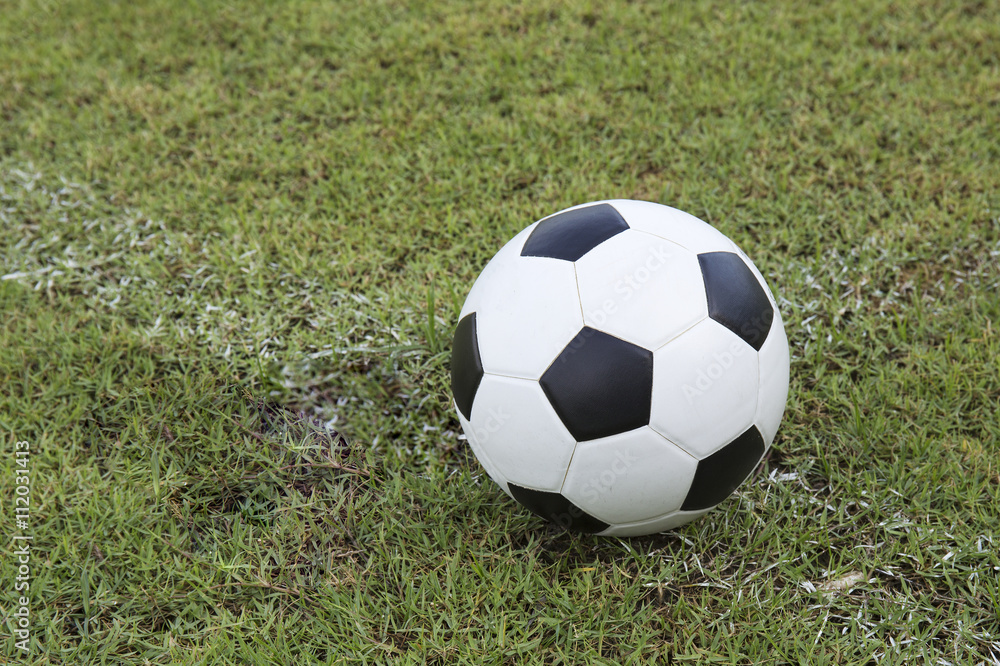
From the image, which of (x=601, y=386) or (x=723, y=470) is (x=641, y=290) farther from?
(x=723, y=470)

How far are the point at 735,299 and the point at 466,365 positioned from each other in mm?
725

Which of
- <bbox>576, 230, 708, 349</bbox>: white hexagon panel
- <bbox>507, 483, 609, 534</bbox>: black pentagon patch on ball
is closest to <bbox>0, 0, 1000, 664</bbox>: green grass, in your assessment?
<bbox>507, 483, 609, 534</bbox>: black pentagon patch on ball

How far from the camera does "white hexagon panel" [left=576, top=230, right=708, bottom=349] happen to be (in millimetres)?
1736

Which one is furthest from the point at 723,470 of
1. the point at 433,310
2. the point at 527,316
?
the point at 433,310

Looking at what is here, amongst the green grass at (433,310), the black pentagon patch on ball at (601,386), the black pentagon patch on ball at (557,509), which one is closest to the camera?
the black pentagon patch on ball at (601,386)

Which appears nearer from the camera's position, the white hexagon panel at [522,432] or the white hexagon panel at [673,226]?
the white hexagon panel at [522,432]

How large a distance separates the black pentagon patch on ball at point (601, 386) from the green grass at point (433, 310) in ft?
1.87

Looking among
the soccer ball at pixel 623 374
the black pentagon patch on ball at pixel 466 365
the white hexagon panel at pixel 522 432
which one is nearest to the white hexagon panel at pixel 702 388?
the soccer ball at pixel 623 374

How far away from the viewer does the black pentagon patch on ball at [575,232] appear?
1901 mm

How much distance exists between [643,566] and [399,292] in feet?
4.58

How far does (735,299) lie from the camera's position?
184 cm

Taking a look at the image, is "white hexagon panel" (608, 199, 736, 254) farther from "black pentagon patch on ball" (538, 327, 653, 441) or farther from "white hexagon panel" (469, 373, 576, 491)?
"white hexagon panel" (469, 373, 576, 491)

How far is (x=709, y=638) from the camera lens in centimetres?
194

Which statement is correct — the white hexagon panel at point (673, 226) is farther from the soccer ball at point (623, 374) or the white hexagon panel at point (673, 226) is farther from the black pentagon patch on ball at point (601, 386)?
the black pentagon patch on ball at point (601, 386)
